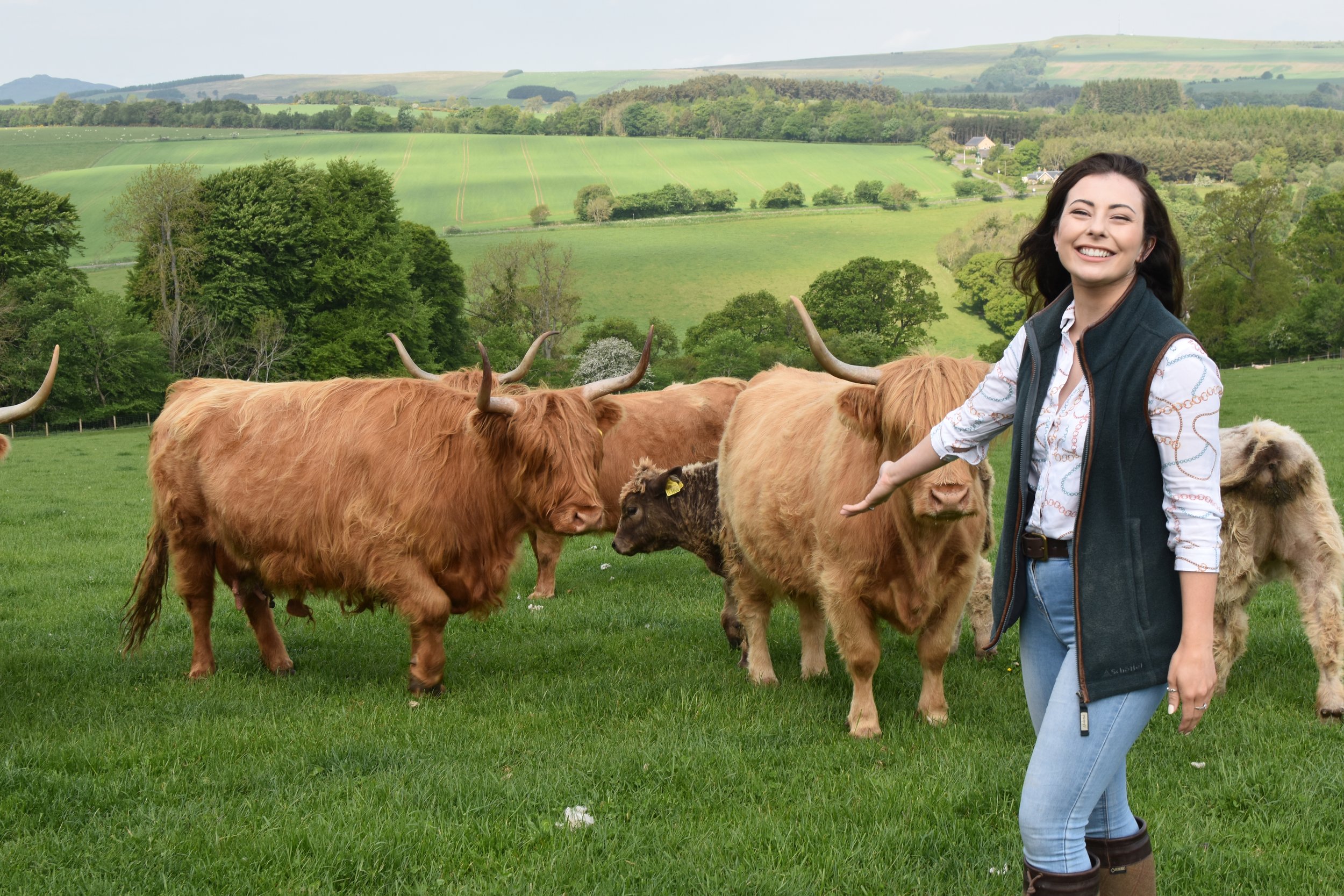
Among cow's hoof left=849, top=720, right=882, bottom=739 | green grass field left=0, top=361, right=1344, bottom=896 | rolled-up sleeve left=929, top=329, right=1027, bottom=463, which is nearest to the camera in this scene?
rolled-up sleeve left=929, top=329, right=1027, bottom=463

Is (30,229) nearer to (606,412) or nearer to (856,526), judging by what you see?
(606,412)

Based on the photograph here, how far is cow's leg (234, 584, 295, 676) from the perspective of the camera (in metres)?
7.38

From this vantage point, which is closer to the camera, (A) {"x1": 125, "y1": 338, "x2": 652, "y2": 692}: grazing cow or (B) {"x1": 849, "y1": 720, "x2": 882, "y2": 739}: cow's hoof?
(B) {"x1": 849, "y1": 720, "x2": 882, "y2": 739}: cow's hoof

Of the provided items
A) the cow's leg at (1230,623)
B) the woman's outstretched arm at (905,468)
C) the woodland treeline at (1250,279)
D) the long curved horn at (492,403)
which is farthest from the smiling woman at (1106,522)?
the woodland treeline at (1250,279)

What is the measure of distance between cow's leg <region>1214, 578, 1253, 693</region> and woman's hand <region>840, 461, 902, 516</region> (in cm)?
349

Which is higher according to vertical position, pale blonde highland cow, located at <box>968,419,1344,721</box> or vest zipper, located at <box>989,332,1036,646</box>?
vest zipper, located at <box>989,332,1036,646</box>

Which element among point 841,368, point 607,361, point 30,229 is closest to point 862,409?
point 841,368

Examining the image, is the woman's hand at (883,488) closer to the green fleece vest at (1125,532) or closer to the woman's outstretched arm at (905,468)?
the woman's outstretched arm at (905,468)

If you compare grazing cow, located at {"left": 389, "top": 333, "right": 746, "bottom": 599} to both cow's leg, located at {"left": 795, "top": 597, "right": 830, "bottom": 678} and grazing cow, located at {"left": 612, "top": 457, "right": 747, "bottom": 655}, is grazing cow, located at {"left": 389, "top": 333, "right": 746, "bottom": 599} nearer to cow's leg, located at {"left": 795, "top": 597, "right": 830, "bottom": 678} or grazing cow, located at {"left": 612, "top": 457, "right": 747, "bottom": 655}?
grazing cow, located at {"left": 612, "top": 457, "right": 747, "bottom": 655}

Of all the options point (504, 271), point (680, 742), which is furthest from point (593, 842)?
point (504, 271)

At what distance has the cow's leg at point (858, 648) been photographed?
582cm

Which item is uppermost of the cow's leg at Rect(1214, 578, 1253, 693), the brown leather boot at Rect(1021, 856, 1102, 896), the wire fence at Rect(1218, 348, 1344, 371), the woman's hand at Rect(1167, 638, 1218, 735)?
the woman's hand at Rect(1167, 638, 1218, 735)

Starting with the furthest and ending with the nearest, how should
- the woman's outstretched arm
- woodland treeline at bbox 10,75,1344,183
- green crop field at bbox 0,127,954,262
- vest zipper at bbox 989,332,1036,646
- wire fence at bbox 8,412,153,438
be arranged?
woodland treeline at bbox 10,75,1344,183 < green crop field at bbox 0,127,954,262 < wire fence at bbox 8,412,153,438 < the woman's outstretched arm < vest zipper at bbox 989,332,1036,646

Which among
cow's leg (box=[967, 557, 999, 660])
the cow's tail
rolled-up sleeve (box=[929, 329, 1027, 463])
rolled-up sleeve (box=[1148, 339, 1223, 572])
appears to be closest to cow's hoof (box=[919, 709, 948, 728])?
cow's leg (box=[967, 557, 999, 660])
